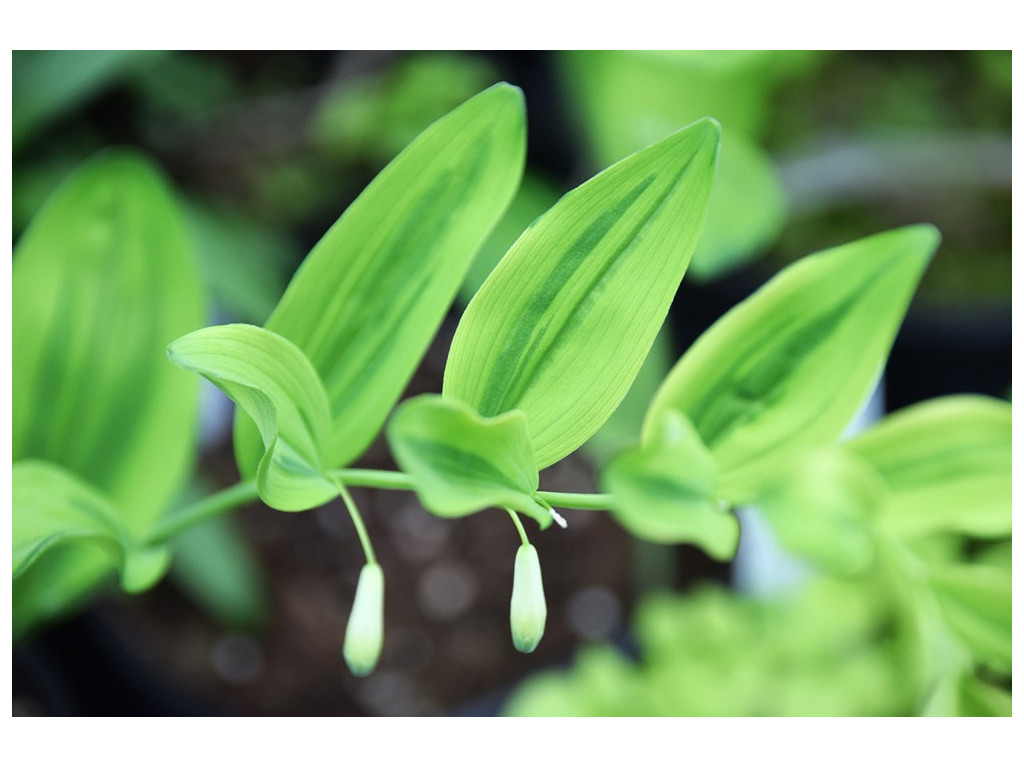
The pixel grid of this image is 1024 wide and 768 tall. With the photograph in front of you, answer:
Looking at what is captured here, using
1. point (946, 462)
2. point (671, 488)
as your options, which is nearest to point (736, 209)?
point (946, 462)

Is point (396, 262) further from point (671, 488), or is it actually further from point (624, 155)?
point (624, 155)

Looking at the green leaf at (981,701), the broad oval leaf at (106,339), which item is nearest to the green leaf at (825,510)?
the green leaf at (981,701)

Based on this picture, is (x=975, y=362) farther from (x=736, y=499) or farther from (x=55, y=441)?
(x=55, y=441)

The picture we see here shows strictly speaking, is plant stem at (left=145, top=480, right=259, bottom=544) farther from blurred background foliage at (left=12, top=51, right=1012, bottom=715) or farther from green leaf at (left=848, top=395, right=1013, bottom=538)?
blurred background foliage at (left=12, top=51, right=1012, bottom=715)

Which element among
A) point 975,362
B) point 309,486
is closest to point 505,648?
point 975,362

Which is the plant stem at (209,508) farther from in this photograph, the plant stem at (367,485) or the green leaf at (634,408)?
the green leaf at (634,408)

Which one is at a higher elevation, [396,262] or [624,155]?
[624,155]

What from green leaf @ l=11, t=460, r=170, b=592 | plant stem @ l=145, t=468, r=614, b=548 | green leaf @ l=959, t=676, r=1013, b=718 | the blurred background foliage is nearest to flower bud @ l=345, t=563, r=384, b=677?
plant stem @ l=145, t=468, r=614, b=548
